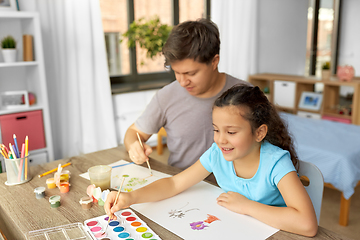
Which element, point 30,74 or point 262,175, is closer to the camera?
point 262,175

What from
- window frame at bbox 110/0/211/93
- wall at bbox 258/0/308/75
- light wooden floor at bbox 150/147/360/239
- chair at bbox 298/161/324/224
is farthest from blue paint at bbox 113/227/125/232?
wall at bbox 258/0/308/75

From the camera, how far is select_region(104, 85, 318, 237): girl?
0.91m

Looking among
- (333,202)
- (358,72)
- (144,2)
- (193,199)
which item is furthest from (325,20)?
(193,199)

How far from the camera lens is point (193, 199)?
3.54 feet

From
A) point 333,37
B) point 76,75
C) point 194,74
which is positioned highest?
point 333,37

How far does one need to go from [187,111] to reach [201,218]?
0.64m

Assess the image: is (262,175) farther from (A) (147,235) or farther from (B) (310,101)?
(B) (310,101)

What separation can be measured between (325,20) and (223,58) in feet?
7.38

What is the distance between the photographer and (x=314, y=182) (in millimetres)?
1104

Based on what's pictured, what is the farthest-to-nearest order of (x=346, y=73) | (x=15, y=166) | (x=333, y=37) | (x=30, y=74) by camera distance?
(x=333, y=37) → (x=346, y=73) → (x=30, y=74) → (x=15, y=166)

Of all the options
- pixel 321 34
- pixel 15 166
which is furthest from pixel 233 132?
pixel 321 34

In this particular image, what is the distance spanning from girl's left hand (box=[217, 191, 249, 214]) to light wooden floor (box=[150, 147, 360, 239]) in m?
1.35

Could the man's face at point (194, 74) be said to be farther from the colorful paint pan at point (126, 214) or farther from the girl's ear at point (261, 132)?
the colorful paint pan at point (126, 214)

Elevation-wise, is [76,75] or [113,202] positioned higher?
[76,75]
